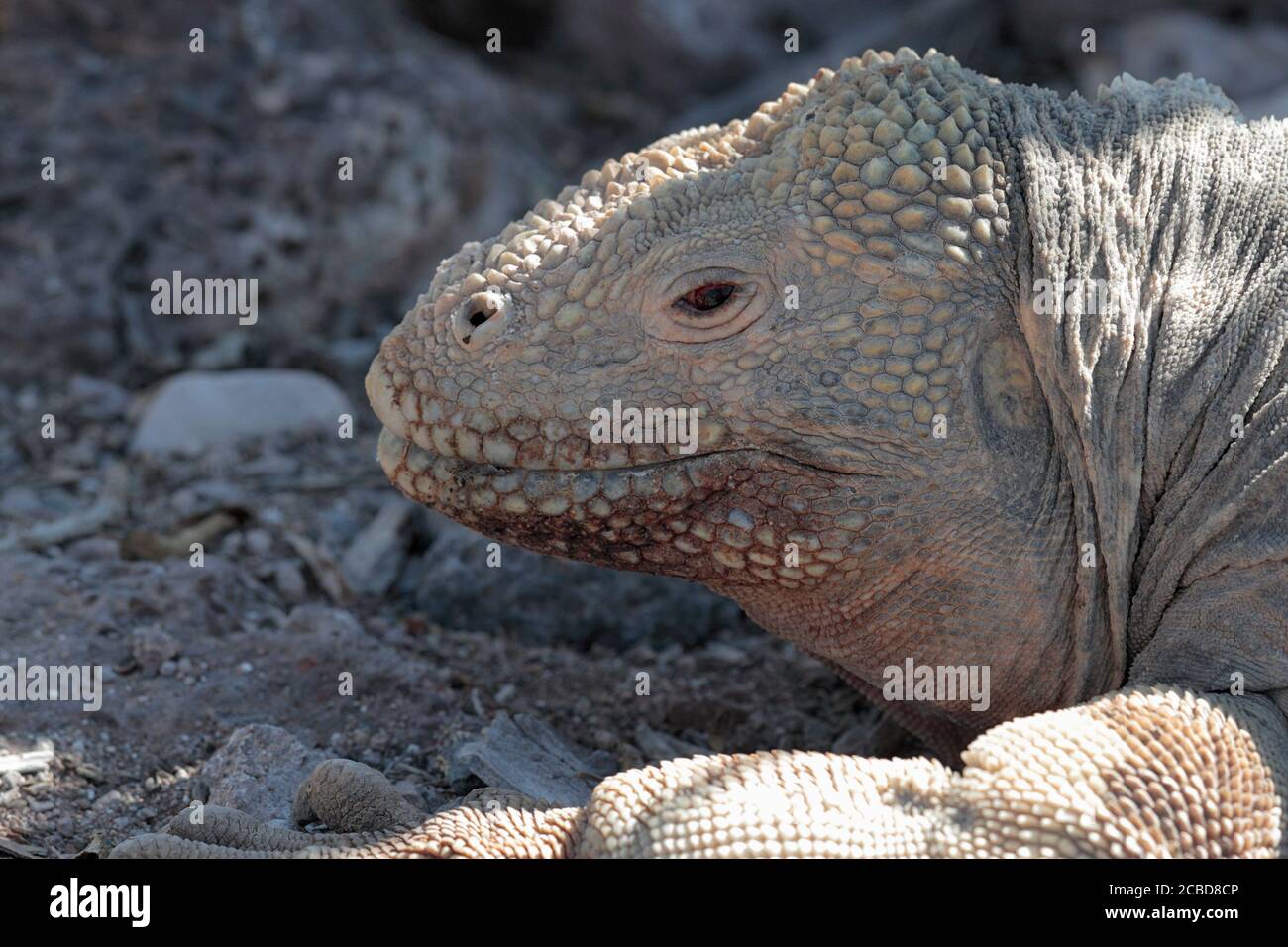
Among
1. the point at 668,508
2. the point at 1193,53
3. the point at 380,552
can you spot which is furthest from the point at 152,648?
the point at 1193,53

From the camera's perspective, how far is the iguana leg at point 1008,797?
15.3 ft

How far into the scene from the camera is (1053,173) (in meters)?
5.50

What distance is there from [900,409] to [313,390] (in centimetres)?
596

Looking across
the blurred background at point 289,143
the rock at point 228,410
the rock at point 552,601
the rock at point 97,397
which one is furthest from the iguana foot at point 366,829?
the blurred background at point 289,143

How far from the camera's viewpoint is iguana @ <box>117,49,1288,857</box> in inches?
207

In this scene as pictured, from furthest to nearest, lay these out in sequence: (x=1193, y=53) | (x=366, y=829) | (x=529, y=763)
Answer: (x=1193, y=53) < (x=529, y=763) < (x=366, y=829)

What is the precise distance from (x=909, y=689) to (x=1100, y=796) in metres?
1.26

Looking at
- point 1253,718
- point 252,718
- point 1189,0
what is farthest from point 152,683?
point 1189,0

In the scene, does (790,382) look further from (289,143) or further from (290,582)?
(289,143)

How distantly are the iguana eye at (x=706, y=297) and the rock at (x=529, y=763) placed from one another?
6.56 ft

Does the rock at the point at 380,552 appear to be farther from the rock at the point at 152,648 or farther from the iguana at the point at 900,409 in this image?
the iguana at the point at 900,409

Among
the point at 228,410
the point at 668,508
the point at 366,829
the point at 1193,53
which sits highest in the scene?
the point at 1193,53

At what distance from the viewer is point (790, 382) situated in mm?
5309

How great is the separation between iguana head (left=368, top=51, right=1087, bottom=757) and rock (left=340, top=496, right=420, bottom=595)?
2.99 m
